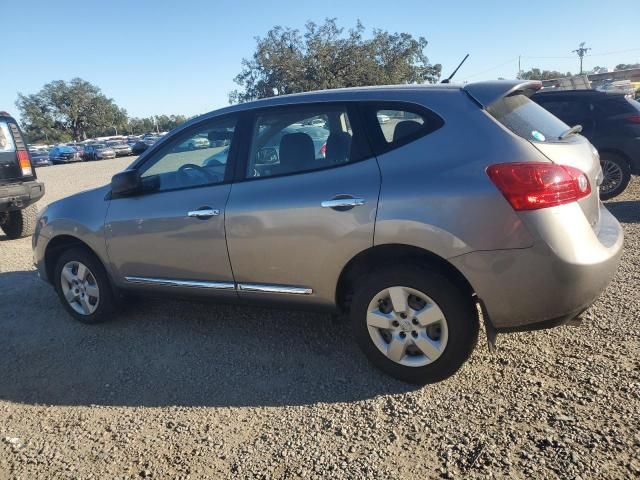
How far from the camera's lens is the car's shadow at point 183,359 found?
3184 mm

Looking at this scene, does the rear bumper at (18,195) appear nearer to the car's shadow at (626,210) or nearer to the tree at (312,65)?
the car's shadow at (626,210)

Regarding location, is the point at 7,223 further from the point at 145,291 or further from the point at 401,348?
the point at 401,348

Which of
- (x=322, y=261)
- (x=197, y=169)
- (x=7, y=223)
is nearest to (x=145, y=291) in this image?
(x=197, y=169)

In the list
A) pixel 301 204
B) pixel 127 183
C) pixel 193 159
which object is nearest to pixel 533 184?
pixel 301 204

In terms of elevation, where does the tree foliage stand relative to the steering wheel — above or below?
above

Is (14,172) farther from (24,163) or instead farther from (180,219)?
(180,219)

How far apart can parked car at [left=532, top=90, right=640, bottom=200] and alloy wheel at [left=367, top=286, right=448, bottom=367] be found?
569 cm

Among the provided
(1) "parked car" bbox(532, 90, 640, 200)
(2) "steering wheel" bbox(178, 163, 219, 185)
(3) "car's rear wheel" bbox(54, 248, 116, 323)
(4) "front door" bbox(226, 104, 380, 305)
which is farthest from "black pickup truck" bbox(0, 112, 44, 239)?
(1) "parked car" bbox(532, 90, 640, 200)

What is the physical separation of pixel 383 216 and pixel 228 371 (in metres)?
1.55

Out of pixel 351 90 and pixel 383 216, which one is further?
pixel 351 90

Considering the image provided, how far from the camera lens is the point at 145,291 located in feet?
13.3

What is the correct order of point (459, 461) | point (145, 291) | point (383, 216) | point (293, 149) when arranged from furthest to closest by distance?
1. point (145, 291)
2. point (293, 149)
3. point (383, 216)
4. point (459, 461)

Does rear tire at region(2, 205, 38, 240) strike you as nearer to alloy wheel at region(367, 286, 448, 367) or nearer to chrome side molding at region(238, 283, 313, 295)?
chrome side molding at region(238, 283, 313, 295)

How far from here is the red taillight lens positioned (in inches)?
101
